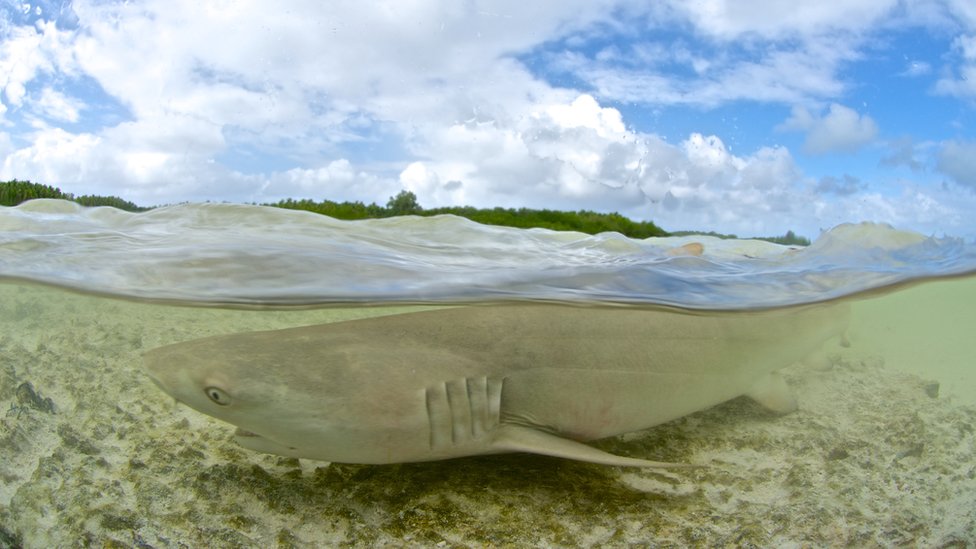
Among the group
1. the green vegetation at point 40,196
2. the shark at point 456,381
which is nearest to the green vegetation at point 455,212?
the green vegetation at point 40,196

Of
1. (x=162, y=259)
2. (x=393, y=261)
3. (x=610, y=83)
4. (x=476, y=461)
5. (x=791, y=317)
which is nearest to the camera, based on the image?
(x=476, y=461)

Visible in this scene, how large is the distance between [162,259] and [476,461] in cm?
387

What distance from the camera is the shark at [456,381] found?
3.07 metres

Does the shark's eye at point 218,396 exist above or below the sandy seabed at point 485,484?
above

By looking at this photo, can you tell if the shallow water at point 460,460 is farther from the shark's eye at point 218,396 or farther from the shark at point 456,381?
the shark's eye at point 218,396

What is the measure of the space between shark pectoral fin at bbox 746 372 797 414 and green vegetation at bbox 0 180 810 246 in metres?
3.47

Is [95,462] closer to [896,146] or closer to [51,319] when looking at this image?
[51,319]

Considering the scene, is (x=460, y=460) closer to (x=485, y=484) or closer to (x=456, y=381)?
(x=485, y=484)

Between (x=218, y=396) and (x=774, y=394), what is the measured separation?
12.0 feet

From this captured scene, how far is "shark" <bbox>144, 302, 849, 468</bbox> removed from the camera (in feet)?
10.1

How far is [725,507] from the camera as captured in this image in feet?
10.7

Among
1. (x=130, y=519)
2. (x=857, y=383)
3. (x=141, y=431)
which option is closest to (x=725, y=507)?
(x=857, y=383)

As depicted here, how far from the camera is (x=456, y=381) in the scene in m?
3.38

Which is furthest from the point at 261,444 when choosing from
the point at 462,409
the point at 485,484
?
the point at 485,484
